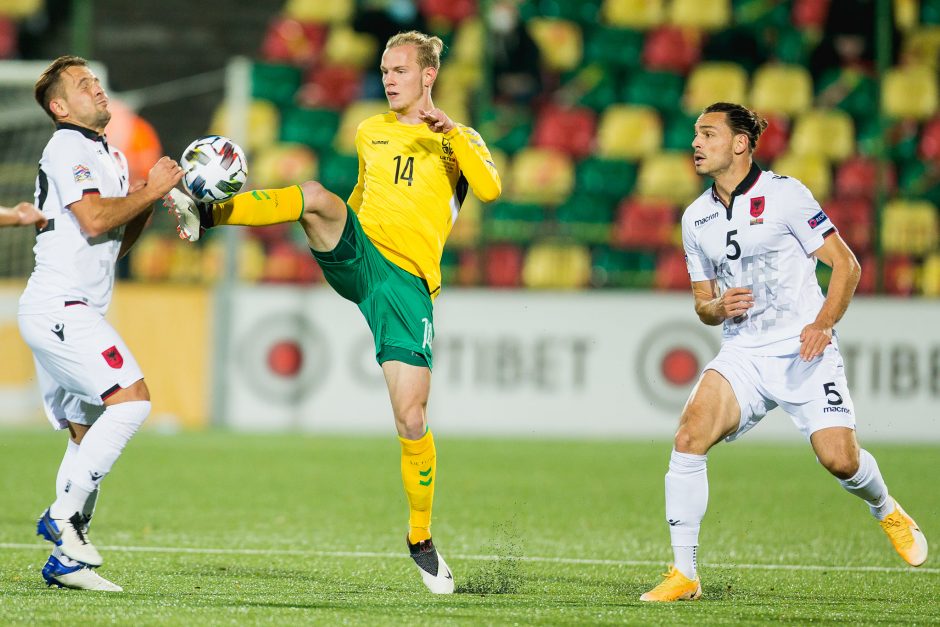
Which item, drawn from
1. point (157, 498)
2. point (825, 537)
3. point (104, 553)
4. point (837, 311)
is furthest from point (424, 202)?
point (157, 498)

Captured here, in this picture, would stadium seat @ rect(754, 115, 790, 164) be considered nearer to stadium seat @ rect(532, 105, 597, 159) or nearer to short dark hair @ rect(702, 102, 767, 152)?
stadium seat @ rect(532, 105, 597, 159)

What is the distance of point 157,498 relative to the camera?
9.33m

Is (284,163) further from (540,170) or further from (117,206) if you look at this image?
(117,206)

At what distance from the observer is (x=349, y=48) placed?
18922 millimetres

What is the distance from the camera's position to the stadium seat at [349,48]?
18.7 m

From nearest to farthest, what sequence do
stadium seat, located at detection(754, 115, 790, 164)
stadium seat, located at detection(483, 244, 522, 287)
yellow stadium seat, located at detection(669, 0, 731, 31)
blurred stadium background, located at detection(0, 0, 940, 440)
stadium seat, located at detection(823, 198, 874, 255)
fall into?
blurred stadium background, located at detection(0, 0, 940, 440)
stadium seat, located at detection(823, 198, 874, 255)
stadium seat, located at detection(483, 244, 522, 287)
stadium seat, located at detection(754, 115, 790, 164)
yellow stadium seat, located at detection(669, 0, 731, 31)

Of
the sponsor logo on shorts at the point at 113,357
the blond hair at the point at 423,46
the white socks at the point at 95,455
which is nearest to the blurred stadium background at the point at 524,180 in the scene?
the blond hair at the point at 423,46

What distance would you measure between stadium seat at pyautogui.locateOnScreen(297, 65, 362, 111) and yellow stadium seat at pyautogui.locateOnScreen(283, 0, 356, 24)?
0.96 metres

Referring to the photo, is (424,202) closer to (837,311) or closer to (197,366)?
(837,311)

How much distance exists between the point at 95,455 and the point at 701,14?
14.7m

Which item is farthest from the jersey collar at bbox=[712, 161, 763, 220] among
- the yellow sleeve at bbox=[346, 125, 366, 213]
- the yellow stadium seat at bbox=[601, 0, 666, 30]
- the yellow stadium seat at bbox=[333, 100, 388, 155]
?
the yellow stadium seat at bbox=[601, 0, 666, 30]

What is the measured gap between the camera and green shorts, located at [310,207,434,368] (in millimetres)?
5918

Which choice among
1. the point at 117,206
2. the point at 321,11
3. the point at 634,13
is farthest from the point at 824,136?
the point at 117,206

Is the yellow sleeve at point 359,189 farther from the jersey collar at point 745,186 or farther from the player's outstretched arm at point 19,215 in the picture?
the jersey collar at point 745,186
